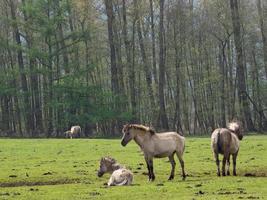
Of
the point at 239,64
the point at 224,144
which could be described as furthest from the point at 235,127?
the point at 239,64

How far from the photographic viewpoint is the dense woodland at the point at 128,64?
60.0 m

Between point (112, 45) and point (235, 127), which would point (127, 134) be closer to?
point (235, 127)

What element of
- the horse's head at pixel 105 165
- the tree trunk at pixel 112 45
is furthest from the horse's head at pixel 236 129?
the tree trunk at pixel 112 45

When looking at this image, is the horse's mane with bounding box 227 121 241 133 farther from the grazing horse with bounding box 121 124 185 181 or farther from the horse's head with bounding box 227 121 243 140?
the grazing horse with bounding box 121 124 185 181

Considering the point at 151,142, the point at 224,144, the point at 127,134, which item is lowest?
the point at 224,144

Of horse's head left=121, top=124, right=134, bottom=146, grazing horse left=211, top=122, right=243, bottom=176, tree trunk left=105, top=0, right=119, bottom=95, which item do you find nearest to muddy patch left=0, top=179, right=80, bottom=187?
horse's head left=121, top=124, right=134, bottom=146

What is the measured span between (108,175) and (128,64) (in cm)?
4374

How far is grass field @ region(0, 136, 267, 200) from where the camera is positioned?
16.0 meters

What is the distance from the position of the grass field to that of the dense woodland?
24473mm

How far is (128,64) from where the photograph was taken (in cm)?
6519

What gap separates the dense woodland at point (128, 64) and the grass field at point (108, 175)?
2447 cm

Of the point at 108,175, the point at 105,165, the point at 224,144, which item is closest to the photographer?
the point at 105,165

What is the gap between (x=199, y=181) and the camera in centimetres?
1873

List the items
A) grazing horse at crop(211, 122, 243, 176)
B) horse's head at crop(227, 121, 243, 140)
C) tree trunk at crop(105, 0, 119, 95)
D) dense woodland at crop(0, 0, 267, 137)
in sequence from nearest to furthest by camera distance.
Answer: grazing horse at crop(211, 122, 243, 176) → horse's head at crop(227, 121, 243, 140) → dense woodland at crop(0, 0, 267, 137) → tree trunk at crop(105, 0, 119, 95)
